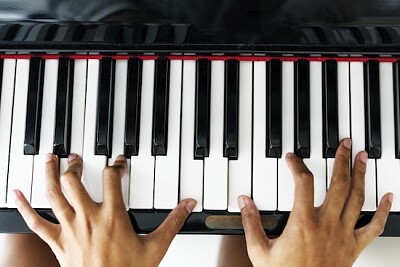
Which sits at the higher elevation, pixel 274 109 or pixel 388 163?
pixel 274 109

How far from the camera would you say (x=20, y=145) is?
0.99m

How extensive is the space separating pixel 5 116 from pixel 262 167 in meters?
0.51

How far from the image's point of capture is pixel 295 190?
0.95m

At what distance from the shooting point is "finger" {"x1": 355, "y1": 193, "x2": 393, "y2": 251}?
96 cm

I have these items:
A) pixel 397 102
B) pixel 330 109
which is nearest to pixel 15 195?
pixel 330 109

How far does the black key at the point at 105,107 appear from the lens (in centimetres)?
98

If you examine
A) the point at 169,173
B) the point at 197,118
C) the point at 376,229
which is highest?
the point at 197,118

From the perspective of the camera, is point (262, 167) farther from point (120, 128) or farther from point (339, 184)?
point (120, 128)

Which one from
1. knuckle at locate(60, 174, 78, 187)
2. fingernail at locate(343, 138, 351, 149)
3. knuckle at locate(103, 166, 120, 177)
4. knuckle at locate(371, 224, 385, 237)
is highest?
fingernail at locate(343, 138, 351, 149)

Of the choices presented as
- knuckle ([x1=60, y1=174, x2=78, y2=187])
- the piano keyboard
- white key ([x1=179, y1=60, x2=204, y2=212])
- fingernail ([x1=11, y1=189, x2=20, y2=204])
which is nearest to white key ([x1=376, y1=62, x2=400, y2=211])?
the piano keyboard

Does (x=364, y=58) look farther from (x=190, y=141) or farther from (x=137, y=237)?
(x=137, y=237)

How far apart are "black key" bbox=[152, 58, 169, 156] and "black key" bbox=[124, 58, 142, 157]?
0.11ft

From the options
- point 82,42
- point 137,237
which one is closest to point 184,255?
point 137,237

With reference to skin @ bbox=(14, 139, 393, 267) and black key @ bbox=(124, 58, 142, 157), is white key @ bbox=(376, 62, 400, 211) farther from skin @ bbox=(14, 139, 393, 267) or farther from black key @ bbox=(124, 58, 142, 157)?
black key @ bbox=(124, 58, 142, 157)
